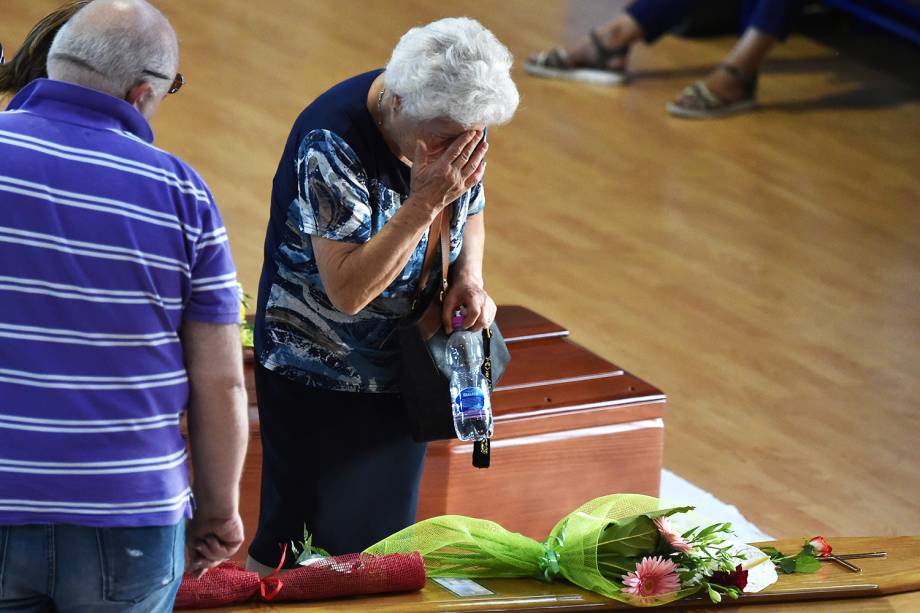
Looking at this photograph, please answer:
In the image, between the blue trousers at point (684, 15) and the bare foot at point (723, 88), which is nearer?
the bare foot at point (723, 88)

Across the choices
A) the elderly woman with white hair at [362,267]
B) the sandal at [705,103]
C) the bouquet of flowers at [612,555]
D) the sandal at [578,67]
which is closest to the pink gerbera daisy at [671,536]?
the bouquet of flowers at [612,555]

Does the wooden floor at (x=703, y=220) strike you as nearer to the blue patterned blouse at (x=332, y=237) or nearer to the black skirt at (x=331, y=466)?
the black skirt at (x=331, y=466)

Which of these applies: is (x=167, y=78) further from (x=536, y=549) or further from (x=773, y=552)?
(x=773, y=552)

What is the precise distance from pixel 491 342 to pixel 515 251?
254cm

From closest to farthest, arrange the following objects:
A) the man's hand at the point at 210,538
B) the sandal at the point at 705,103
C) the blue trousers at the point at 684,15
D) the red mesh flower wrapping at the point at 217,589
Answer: the man's hand at the point at 210,538, the red mesh flower wrapping at the point at 217,589, the sandal at the point at 705,103, the blue trousers at the point at 684,15

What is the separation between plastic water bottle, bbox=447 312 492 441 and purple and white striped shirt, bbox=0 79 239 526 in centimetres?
79

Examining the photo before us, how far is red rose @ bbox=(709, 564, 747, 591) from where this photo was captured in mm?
2188

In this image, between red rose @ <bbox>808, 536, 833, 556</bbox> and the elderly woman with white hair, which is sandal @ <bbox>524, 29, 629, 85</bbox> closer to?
the elderly woman with white hair

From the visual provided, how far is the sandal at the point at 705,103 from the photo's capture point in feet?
21.5

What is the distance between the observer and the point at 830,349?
4.63 metres

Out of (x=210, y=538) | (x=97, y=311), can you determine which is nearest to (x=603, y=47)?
(x=210, y=538)

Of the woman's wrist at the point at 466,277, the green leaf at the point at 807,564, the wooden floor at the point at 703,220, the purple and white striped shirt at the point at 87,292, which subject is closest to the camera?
the purple and white striped shirt at the point at 87,292

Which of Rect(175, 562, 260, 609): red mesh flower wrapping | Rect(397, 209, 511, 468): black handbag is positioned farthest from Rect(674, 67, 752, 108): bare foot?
Rect(175, 562, 260, 609): red mesh flower wrapping

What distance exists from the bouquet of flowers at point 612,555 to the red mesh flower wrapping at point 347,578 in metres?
0.09
